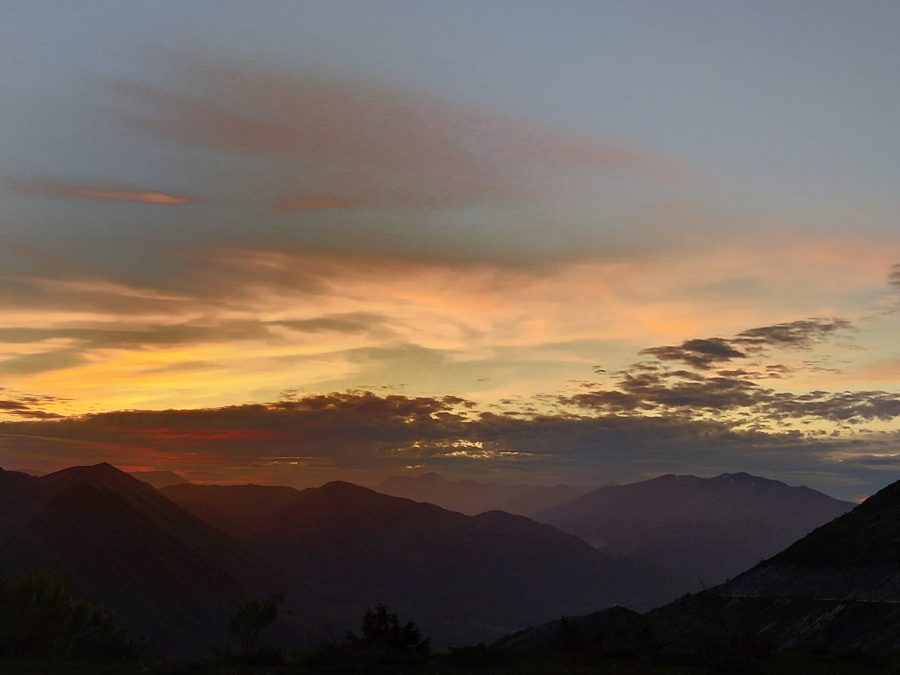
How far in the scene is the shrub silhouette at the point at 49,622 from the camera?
238 feet

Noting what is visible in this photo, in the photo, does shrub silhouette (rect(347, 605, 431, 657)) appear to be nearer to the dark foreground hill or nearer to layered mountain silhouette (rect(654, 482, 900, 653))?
the dark foreground hill

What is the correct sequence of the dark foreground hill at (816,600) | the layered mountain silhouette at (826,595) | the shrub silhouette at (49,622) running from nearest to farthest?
the shrub silhouette at (49,622) → the dark foreground hill at (816,600) → the layered mountain silhouette at (826,595)

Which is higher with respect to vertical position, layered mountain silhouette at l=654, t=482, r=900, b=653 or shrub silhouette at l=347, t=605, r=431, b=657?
shrub silhouette at l=347, t=605, r=431, b=657

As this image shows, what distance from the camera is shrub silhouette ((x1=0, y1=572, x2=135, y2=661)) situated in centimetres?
7269

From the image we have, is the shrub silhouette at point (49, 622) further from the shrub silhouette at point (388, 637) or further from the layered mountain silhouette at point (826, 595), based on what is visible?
the layered mountain silhouette at point (826, 595)

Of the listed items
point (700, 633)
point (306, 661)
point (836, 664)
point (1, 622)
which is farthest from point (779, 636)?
point (1, 622)

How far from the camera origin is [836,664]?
135 ft

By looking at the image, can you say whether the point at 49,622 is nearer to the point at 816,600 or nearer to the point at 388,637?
the point at 388,637

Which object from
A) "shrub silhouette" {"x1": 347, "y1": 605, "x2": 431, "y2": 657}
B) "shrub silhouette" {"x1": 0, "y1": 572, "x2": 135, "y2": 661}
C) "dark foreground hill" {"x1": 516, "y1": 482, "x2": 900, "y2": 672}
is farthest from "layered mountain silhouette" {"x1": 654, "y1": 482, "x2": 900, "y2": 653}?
"shrub silhouette" {"x1": 0, "y1": 572, "x2": 135, "y2": 661}

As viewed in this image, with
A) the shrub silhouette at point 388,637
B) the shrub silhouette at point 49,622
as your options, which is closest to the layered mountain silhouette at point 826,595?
the shrub silhouette at point 388,637

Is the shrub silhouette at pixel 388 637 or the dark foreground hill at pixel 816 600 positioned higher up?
the shrub silhouette at pixel 388 637

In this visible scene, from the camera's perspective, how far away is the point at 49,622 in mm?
85875

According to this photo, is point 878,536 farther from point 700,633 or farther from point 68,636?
point 68,636

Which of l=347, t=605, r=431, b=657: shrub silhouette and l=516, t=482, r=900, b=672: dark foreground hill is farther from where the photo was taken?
l=516, t=482, r=900, b=672: dark foreground hill
